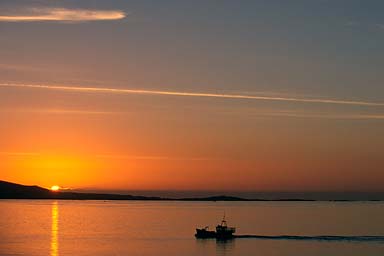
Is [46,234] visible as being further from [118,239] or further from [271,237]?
[271,237]

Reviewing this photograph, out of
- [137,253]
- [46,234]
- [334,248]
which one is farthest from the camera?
[46,234]

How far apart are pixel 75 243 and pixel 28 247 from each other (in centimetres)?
889

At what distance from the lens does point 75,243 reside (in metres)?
96.4

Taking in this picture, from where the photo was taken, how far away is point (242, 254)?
8175 cm

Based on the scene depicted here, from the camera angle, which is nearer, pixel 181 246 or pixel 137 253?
pixel 137 253

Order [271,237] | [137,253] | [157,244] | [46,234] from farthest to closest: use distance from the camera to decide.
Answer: [46,234], [271,237], [157,244], [137,253]

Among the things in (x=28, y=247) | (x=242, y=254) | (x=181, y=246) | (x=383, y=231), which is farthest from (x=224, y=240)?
(x=383, y=231)

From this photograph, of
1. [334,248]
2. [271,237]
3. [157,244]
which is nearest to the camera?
[334,248]

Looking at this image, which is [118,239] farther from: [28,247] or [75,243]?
[28,247]

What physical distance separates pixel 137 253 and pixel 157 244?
1255cm

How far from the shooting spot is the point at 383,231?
120500 mm

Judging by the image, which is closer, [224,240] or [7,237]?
[224,240]

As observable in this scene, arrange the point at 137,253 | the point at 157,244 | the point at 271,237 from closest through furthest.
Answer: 1. the point at 137,253
2. the point at 157,244
3. the point at 271,237

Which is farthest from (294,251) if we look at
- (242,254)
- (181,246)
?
(181,246)
